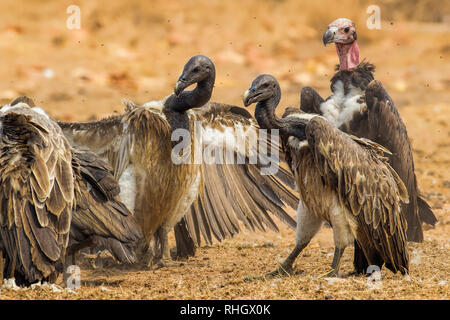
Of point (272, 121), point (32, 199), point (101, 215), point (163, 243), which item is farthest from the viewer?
point (163, 243)

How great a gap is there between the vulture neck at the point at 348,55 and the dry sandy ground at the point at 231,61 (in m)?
1.81

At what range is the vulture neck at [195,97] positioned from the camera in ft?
23.4

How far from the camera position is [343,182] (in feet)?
20.2

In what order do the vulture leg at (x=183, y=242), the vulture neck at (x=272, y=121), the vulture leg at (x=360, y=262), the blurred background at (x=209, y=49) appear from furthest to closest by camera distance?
the blurred background at (x=209, y=49)
the vulture leg at (x=183, y=242)
the vulture leg at (x=360, y=262)
the vulture neck at (x=272, y=121)

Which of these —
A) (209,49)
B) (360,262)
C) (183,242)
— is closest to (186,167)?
(183,242)

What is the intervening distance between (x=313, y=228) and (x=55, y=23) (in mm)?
13028

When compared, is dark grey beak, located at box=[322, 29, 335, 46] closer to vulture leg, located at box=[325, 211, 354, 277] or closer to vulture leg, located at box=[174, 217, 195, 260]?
vulture leg, located at box=[174, 217, 195, 260]

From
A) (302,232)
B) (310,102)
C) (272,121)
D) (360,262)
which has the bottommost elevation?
(360,262)

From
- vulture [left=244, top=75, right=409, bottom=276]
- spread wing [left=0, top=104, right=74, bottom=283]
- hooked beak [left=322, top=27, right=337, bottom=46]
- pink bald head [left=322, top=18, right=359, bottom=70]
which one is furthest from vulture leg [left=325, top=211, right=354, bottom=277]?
hooked beak [left=322, top=27, right=337, bottom=46]

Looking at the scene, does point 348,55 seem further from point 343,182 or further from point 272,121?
point 343,182

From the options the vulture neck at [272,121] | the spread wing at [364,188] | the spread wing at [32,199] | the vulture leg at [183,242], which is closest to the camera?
the spread wing at [32,199]

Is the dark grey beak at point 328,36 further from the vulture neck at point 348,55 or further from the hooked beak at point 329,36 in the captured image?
the vulture neck at point 348,55

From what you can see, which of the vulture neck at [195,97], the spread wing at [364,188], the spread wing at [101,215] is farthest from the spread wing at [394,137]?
the spread wing at [101,215]

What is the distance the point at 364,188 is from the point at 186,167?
1872 mm
